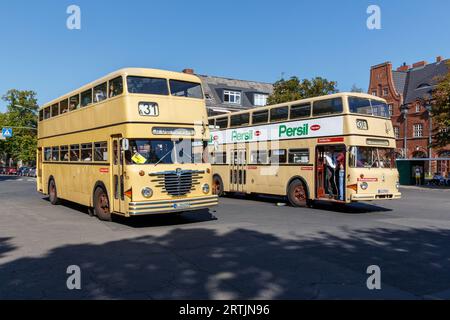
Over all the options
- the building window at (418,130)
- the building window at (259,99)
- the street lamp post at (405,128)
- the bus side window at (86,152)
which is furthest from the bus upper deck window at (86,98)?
the street lamp post at (405,128)

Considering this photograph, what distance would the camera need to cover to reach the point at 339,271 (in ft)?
22.1

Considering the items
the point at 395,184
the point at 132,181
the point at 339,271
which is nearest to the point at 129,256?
the point at 132,181

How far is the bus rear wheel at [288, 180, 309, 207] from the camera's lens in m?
16.3

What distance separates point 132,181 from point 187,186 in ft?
5.11

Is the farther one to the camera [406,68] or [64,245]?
[406,68]

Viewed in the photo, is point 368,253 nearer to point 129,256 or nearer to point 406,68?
point 129,256

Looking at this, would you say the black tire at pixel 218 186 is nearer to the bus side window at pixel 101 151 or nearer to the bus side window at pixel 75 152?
the bus side window at pixel 75 152

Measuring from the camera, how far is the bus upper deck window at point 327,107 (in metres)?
14.8

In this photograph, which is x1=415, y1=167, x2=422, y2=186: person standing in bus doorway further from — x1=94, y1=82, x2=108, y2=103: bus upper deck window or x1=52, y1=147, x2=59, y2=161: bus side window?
x1=94, y1=82, x2=108, y2=103: bus upper deck window

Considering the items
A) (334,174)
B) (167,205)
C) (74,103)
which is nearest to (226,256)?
(167,205)

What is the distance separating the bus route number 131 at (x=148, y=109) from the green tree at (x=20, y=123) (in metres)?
56.0

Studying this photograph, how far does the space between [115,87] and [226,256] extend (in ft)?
19.5

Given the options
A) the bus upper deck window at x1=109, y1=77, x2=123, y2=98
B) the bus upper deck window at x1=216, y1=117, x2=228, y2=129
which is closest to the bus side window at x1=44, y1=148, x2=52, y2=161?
the bus upper deck window at x1=109, y1=77, x2=123, y2=98

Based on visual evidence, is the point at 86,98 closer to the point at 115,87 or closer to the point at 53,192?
the point at 115,87
